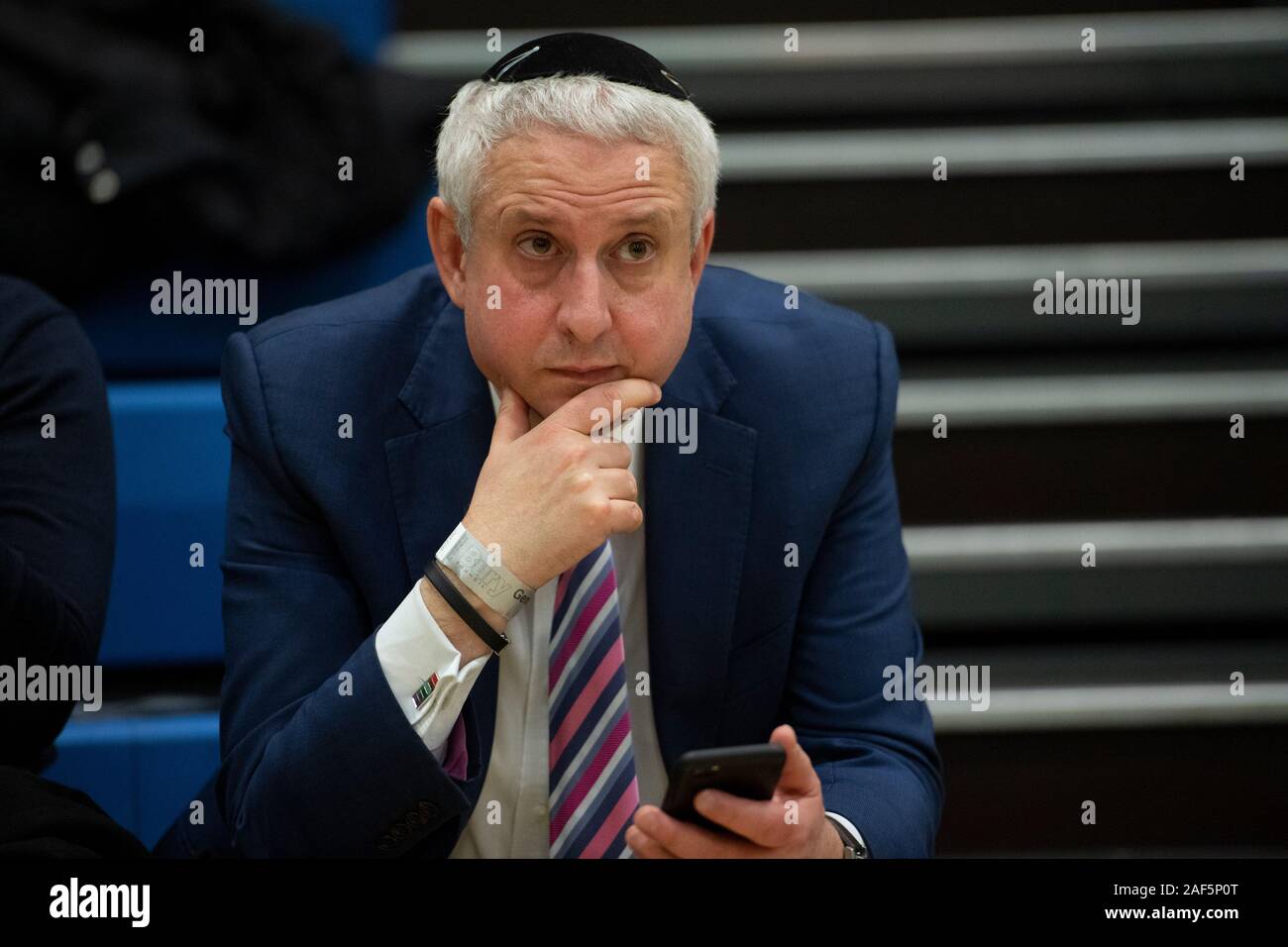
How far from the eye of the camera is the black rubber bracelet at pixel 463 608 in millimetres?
1473

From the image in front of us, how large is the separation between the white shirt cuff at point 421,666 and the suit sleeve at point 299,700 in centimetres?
2

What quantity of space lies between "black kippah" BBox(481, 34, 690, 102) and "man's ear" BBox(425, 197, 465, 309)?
0.48 feet

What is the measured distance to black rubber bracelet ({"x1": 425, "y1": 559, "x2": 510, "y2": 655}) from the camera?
1473mm

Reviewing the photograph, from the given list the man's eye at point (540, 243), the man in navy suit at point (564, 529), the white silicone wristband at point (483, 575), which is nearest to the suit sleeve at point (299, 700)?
the man in navy suit at point (564, 529)

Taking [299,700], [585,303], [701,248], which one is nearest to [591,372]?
[585,303]

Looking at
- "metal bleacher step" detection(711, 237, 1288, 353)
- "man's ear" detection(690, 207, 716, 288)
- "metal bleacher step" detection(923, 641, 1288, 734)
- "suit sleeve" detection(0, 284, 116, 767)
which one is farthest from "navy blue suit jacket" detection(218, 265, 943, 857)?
"metal bleacher step" detection(711, 237, 1288, 353)

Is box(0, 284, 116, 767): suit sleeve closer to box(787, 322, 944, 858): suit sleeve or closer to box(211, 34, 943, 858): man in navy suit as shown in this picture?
box(211, 34, 943, 858): man in navy suit

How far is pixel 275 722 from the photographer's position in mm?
1555

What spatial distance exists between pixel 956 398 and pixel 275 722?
1424 millimetres

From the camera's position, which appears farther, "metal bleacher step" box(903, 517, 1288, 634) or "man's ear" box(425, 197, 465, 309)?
"metal bleacher step" box(903, 517, 1288, 634)

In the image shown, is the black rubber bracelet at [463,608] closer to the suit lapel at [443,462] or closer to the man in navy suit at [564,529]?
the man in navy suit at [564,529]
